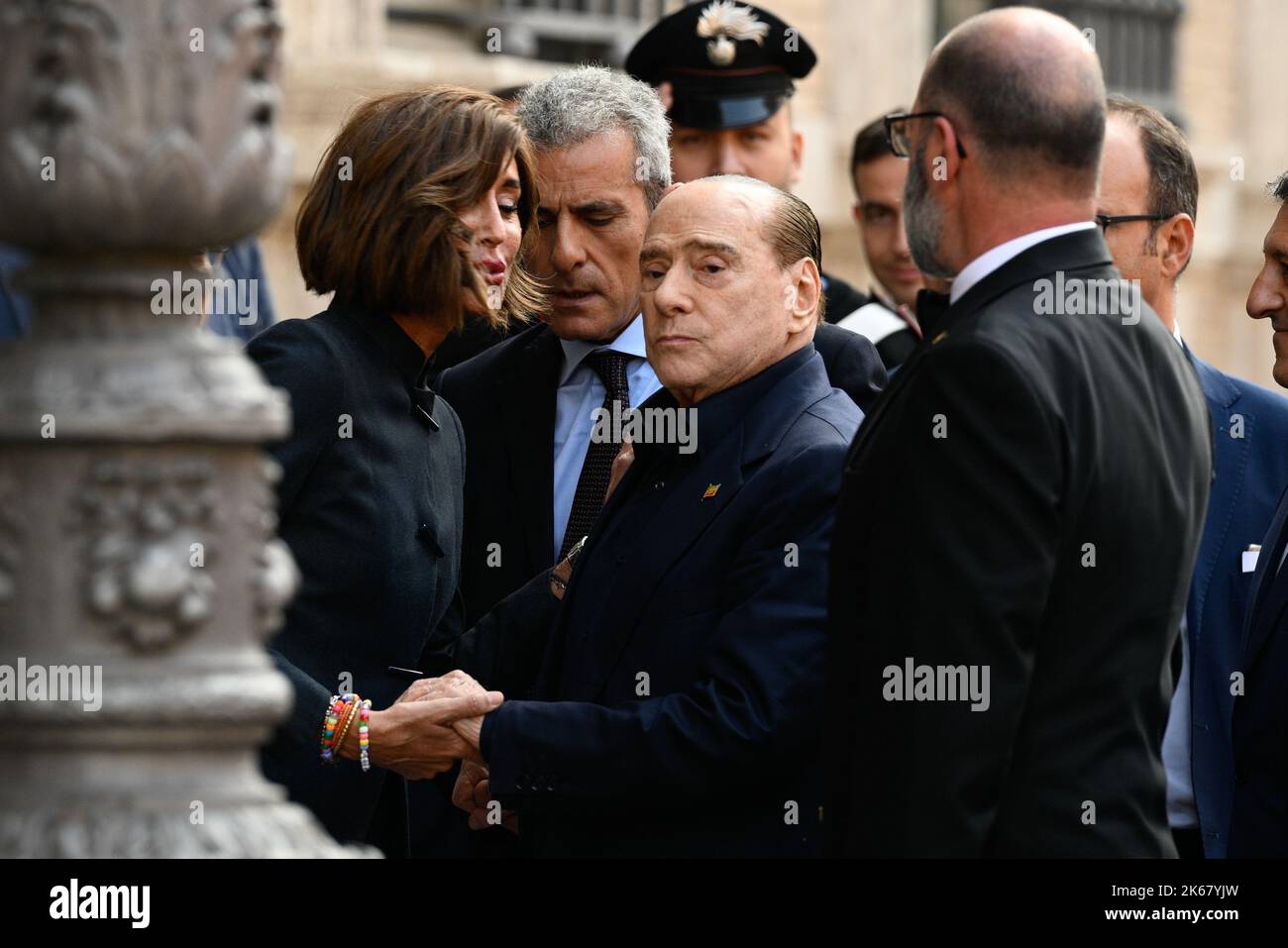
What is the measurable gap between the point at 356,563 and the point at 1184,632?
1578mm

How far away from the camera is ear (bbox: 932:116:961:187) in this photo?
2963 mm

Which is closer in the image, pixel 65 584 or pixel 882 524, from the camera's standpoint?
pixel 65 584

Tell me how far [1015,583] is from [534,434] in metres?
1.93

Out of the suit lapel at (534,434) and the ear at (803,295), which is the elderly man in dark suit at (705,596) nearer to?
the ear at (803,295)

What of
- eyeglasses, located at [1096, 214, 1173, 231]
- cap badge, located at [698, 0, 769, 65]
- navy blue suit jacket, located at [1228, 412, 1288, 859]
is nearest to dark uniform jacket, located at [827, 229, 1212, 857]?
navy blue suit jacket, located at [1228, 412, 1288, 859]

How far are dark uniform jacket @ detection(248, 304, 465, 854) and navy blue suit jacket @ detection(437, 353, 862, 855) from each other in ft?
0.95

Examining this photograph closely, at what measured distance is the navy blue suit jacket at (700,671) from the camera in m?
3.44

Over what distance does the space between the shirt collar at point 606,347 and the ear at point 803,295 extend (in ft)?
2.46

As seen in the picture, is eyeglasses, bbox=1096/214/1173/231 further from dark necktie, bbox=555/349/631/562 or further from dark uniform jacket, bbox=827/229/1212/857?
dark uniform jacket, bbox=827/229/1212/857

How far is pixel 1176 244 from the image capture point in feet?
14.6

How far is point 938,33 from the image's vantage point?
13.2 meters
